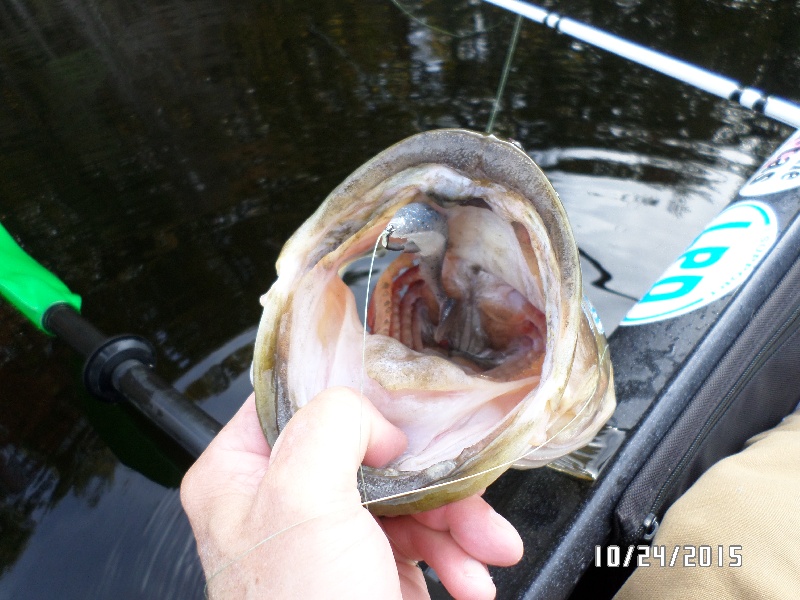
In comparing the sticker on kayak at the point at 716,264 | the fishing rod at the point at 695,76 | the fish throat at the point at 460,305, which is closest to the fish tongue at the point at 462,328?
the fish throat at the point at 460,305

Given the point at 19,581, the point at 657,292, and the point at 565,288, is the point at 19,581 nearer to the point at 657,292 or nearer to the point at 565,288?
the point at 565,288

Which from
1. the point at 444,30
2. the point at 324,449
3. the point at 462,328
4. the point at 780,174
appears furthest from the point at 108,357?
the point at 444,30

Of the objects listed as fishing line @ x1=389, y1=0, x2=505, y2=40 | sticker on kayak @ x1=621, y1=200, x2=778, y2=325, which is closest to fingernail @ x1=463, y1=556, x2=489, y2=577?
sticker on kayak @ x1=621, y1=200, x2=778, y2=325

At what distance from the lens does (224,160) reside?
3396 millimetres

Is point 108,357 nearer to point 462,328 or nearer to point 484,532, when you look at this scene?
point 462,328

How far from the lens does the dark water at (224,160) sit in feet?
6.45

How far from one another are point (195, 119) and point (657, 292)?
3181 millimetres

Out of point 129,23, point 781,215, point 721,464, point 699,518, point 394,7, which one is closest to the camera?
point 699,518

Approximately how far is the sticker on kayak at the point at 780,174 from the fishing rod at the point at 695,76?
0.79ft

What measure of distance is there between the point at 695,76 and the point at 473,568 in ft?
6.93

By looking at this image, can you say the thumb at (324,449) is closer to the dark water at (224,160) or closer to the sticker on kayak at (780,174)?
the dark water at (224,160)

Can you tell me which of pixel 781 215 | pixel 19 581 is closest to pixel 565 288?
pixel 781 215

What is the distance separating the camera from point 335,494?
728 millimetres

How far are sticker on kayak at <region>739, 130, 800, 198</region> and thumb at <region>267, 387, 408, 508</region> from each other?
1.51 metres
